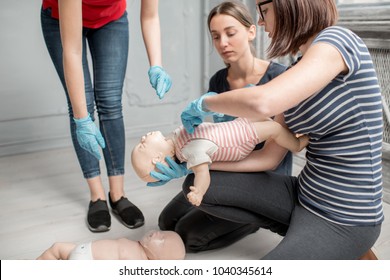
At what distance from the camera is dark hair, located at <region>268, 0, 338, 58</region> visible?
1019 mm

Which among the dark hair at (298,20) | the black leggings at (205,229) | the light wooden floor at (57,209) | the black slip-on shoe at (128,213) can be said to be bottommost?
the light wooden floor at (57,209)

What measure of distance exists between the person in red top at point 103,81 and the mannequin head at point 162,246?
389mm

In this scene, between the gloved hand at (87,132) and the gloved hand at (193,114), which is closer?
the gloved hand at (193,114)

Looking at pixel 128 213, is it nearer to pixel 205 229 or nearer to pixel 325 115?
pixel 205 229

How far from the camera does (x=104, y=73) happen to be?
1.71 meters

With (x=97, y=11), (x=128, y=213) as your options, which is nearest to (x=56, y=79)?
(x=97, y=11)

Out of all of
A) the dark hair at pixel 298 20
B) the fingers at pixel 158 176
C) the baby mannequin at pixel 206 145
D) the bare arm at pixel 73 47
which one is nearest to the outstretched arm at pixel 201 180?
the baby mannequin at pixel 206 145

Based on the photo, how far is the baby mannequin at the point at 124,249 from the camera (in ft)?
4.14

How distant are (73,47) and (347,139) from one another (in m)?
0.91

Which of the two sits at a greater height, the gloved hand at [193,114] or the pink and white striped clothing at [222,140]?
the gloved hand at [193,114]

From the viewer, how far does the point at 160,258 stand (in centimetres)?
133

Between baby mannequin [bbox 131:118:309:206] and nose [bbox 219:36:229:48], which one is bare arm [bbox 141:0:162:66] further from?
baby mannequin [bbox 131:118:309:206]

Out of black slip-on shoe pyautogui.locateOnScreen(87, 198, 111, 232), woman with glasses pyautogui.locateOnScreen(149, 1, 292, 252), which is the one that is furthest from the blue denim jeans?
woman with glasses pyautogui.locateOnScreen(149, 1, 292, 252)

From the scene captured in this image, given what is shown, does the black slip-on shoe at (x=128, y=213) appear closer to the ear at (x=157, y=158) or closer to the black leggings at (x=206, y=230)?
the black leggings at (x=206, y=230)
